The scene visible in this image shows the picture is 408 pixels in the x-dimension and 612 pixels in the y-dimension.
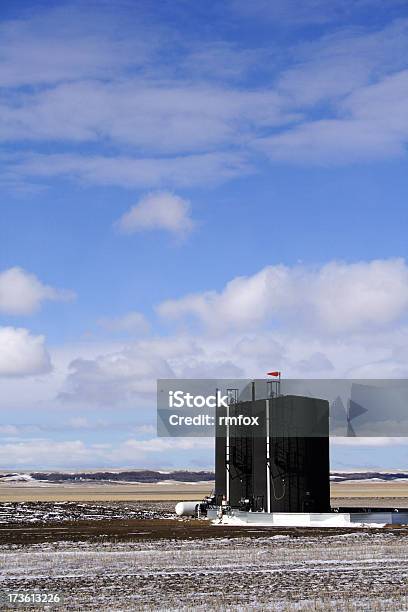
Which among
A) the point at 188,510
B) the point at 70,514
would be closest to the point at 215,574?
the point at 188,510

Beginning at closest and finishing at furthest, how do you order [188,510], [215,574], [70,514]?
1. [215,574]
2. [188,510]
3. [70,514]

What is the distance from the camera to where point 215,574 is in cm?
2822

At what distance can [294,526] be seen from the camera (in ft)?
173

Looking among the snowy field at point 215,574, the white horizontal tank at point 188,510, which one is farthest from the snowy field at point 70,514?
the snowy field at point 215,574

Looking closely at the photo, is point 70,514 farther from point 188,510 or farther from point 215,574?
point 215,574

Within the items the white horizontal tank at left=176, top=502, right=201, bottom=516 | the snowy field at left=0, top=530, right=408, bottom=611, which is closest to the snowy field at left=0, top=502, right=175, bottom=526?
the white horizontal tank at left=176, top=502, right=201, bottom=516

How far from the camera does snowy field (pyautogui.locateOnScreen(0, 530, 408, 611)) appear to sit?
22.6 metres

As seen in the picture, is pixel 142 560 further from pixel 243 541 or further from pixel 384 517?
pixel 384 517

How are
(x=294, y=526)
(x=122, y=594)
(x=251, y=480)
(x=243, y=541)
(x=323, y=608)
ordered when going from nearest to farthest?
(x=323, y=608) < (x=122, y=594) < (x=243, y=541) < (x=294, y=526) < (x=251, y=480)

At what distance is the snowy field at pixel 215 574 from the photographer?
22609mm

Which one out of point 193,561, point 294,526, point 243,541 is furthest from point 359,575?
point 294,526

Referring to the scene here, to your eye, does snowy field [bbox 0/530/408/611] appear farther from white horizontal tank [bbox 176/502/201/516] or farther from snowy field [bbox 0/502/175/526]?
snowy field [bbox 0/502/175/526]

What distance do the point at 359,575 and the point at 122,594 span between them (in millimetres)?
7724

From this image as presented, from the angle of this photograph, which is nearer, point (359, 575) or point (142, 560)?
point (359, 575)
